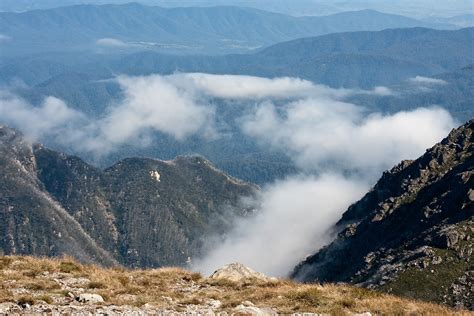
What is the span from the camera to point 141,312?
23297 mm

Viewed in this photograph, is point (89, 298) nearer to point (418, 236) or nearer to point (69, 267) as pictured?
point (69, 267)

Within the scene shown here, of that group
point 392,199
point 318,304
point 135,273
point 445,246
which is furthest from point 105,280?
point 392,199

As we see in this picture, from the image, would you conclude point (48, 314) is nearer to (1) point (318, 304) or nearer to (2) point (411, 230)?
(1) point (318, 304)

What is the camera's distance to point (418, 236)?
369 feet

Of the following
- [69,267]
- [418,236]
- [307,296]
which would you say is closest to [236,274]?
[307,296]

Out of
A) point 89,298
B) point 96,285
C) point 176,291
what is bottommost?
point 89,298

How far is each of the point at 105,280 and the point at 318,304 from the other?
35.8 feet

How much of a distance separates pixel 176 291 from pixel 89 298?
5.67 m

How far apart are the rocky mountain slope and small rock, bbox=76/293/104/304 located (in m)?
62.2

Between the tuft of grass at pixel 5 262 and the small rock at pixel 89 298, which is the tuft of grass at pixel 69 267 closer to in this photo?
the tuft of grass at pixel 5 262

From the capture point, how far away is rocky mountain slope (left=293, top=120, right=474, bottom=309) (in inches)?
3548

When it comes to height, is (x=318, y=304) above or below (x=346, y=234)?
below

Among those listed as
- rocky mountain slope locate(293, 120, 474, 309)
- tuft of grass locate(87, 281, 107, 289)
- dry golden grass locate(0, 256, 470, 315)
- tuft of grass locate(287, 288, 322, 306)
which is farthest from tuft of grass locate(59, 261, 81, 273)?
rocky mountain slope locate(293, 120, 474, 309)

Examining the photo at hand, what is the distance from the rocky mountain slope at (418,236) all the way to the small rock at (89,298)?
62159mm
